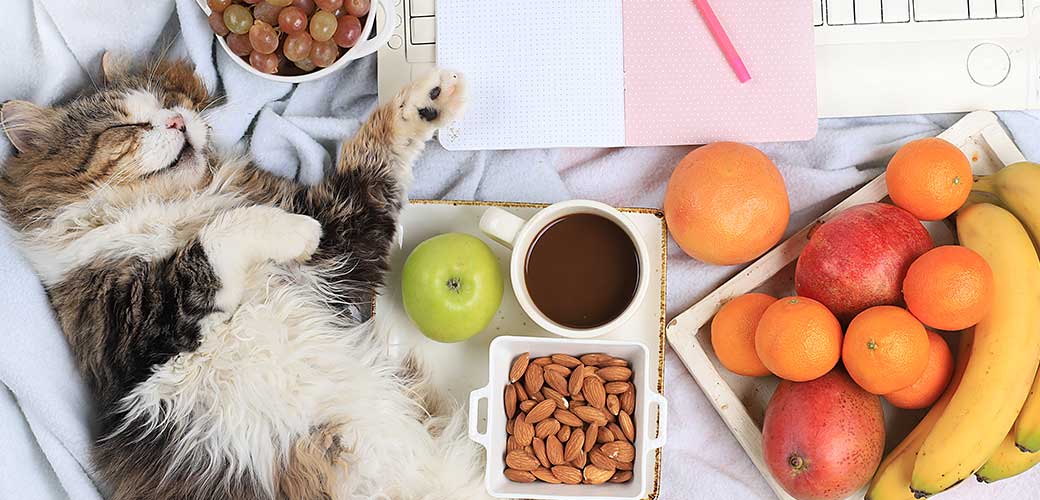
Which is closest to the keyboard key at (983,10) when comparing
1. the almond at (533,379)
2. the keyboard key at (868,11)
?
the keyboard key at (868,11)

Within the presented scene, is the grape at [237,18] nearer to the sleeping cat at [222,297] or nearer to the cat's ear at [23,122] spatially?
the sleeping cat at [222,297]

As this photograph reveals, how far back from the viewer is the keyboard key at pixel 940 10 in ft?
3.60

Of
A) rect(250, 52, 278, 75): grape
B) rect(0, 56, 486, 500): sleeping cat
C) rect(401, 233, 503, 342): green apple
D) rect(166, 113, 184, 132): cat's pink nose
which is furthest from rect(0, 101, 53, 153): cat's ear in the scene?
rect(401, 233, 503, 342): green apple

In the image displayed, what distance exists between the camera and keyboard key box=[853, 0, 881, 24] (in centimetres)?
110

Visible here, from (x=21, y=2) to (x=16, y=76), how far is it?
0.10 metres

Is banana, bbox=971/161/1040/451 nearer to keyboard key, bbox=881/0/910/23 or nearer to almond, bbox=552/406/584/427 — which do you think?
keyboard key, bbox=881/0/910/23

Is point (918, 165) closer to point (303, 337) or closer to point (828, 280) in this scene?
point (828, 280)

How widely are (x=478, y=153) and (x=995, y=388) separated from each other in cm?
69

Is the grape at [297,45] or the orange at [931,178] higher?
the grape at [297,45]

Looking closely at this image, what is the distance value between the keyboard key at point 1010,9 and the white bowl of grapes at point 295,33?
2.66ft

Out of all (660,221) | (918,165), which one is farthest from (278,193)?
(918,165)

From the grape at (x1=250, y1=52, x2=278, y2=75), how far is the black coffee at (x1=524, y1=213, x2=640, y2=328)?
404mm

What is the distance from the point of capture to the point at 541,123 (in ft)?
3.62

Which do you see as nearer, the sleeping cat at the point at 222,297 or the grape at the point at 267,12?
the sleeping cat at the point at 222,297
